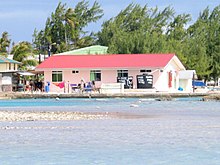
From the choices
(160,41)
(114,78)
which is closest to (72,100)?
(114,78)

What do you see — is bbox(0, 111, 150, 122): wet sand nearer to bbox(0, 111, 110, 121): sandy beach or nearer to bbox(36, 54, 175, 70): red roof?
bbox(0, 111, 110, 121): sandy beach

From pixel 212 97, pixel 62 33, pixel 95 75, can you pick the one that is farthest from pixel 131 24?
pixel 212 97

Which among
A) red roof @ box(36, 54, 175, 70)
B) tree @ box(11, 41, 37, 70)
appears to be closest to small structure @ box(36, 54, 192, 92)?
red roof @ box(36, 54, 175, 70)

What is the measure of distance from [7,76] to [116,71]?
925 centimetres

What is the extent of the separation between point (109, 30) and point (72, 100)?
31417mm

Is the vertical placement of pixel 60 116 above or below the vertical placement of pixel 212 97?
below

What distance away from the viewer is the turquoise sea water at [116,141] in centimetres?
1689

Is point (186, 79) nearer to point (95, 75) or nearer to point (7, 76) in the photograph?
point (95, 75)

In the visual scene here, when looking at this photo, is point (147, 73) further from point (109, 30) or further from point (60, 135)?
point (60, 135)

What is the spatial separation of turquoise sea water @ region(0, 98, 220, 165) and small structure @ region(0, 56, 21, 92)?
26.2 meters

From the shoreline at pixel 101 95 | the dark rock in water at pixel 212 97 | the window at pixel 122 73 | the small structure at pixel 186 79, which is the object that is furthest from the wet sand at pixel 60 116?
the small structure at pixel 186 79

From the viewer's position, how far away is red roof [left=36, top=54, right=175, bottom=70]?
178 ft

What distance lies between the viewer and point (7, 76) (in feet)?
179

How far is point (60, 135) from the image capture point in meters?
22.3
